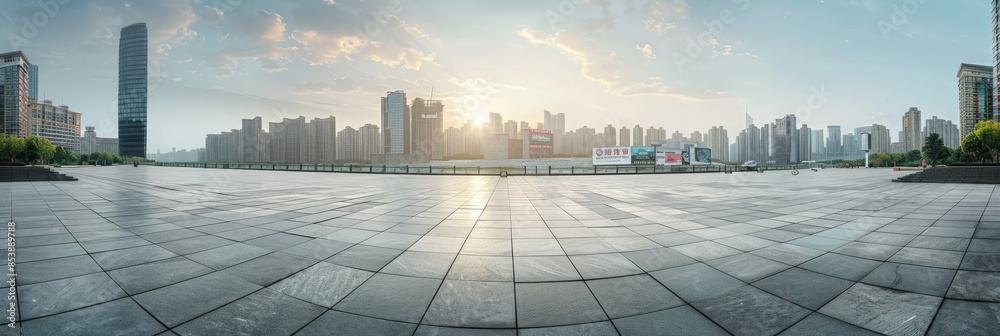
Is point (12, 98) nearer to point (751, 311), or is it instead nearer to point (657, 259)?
point (657, 259)

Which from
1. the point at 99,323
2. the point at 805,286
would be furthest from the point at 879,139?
the point at 99,323

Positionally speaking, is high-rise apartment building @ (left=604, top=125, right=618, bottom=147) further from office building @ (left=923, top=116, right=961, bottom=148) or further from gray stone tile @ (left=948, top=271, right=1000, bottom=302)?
gray stone tile @ (left=948, top=271, right=1000, bottom=302)

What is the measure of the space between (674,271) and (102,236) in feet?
31.3

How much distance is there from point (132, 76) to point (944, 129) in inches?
12528

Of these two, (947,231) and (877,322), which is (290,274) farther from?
(947,231)

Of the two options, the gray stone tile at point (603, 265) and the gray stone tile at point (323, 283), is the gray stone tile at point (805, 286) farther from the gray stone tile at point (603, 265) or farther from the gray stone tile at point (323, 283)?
the gray stone tile at point (323, 283)

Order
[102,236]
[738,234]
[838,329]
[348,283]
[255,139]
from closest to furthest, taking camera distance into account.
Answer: [838,329], [348,283], [102,236], [738,234], [255,139]

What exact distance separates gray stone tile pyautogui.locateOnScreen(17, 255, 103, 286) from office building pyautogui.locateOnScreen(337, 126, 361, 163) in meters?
151

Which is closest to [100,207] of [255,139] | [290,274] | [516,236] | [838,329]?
[290,274]

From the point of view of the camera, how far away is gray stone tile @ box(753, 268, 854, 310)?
142 inches

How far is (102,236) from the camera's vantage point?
246 inches

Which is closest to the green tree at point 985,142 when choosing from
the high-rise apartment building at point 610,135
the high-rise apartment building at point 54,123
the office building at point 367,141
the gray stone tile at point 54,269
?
the gray stone tile at point 54,269

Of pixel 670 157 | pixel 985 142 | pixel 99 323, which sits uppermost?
pixel 985 142

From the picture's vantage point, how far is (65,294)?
11.9 ft
